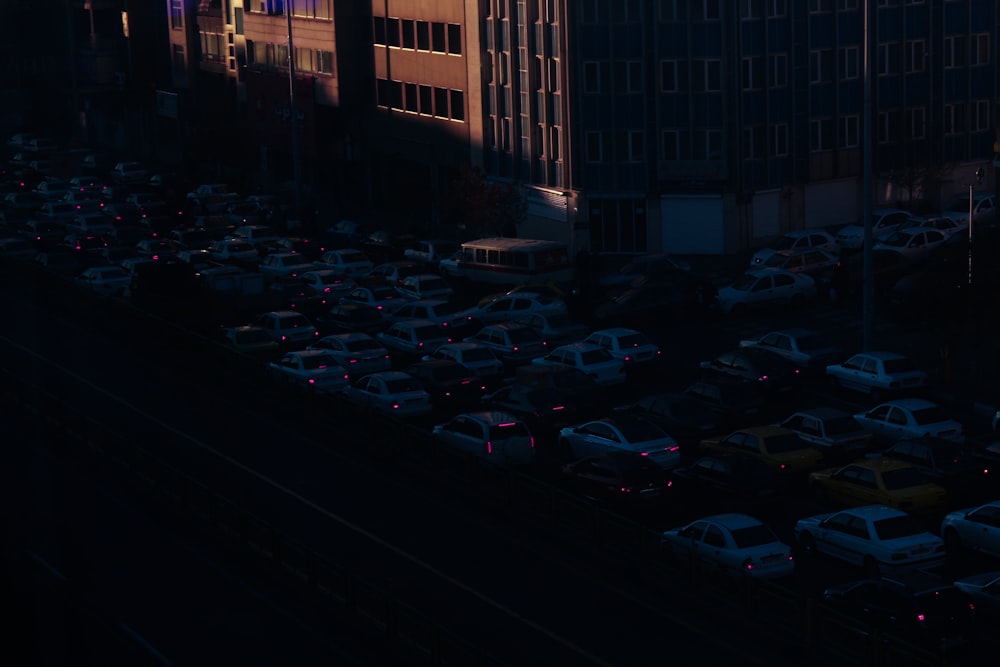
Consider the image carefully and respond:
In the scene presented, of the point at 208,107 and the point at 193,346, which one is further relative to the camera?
the point at 208,107

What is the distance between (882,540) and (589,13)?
113 feet

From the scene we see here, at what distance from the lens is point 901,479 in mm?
31750

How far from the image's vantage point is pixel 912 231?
53.7 metres

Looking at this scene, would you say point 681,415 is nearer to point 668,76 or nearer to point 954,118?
point 668,76

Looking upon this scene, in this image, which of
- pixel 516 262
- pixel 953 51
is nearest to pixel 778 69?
pixel 953 51

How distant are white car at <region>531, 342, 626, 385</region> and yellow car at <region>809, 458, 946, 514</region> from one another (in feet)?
33.7

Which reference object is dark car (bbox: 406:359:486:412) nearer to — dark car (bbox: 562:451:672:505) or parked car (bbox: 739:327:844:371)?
parked car (bbox: 739:327:844:371)

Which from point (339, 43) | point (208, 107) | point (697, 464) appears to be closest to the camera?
point (697, 464)

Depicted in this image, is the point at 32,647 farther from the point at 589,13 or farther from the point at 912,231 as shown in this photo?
the point at 589,13

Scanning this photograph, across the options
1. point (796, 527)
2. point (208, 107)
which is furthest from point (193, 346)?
point (208, 107)

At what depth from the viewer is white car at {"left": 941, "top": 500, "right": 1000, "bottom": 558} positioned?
2947 centimetres

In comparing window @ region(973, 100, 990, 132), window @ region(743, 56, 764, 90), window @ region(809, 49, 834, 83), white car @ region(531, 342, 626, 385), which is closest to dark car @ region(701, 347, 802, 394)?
white car @ region(531, 342, 626, 385)

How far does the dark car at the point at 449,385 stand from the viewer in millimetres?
40844

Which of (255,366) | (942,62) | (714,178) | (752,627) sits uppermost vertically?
(942,62)
